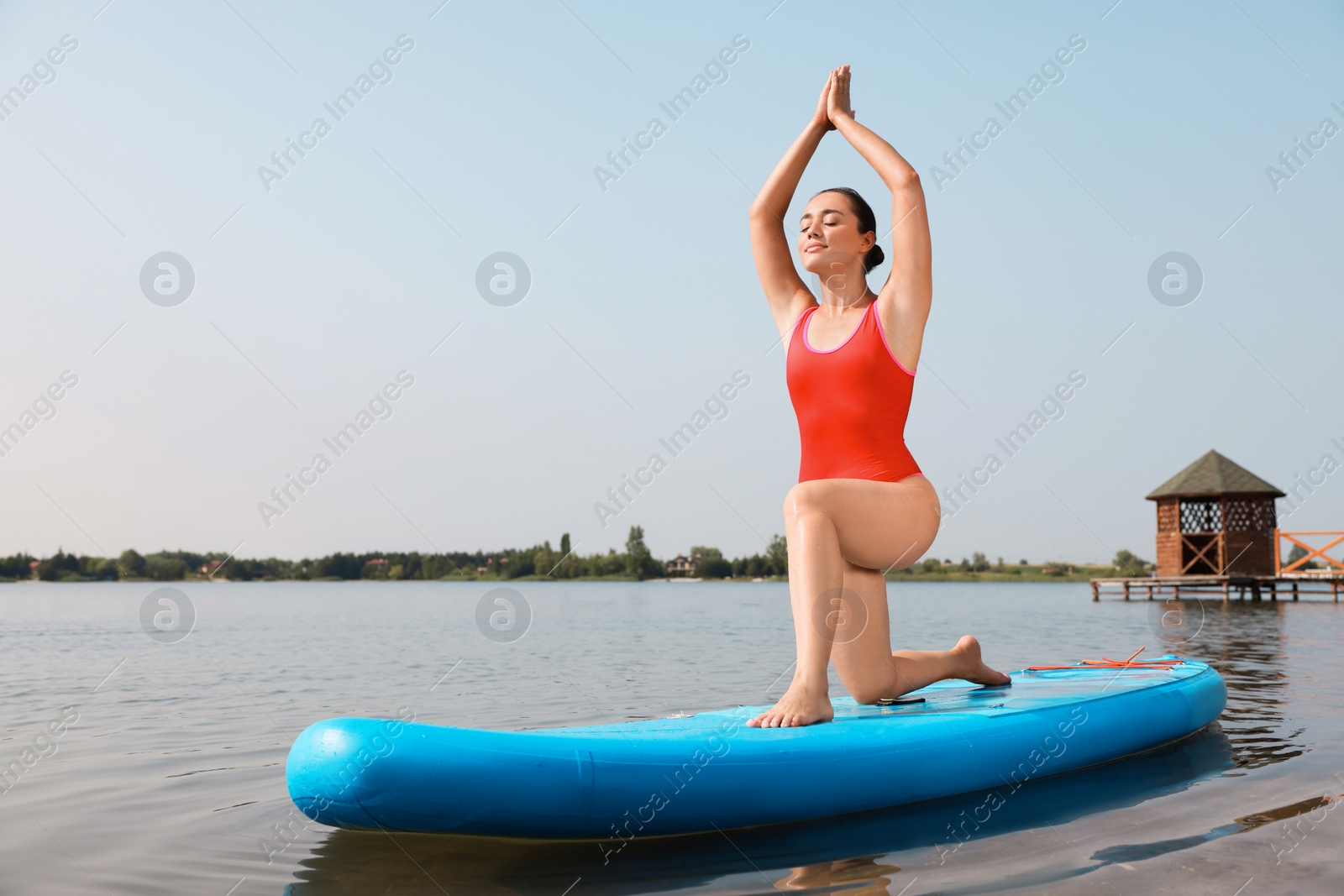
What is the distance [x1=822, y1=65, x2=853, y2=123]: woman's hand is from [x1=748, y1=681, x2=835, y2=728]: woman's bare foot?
2350mm

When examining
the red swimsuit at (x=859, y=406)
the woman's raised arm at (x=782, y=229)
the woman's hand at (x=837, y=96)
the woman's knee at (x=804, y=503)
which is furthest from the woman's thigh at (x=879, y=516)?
the woman's hand at (x=837, y=96)

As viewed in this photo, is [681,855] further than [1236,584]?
No

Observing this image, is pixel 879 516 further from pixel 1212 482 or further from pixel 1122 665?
pixel 1212 482

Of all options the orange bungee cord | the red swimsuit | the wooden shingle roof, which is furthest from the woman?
the wooden shingle roof

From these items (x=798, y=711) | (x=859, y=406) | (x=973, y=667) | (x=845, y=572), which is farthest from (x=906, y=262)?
(x=973, y=667)

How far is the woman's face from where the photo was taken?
3893 millimetres

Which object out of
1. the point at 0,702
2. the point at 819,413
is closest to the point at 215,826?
the point at 819,413

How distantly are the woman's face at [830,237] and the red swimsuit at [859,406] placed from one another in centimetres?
28

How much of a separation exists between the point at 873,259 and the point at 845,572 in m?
1.38

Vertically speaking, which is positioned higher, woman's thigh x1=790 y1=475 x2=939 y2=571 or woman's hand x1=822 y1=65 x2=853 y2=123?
woman's hand x1=822 y1=65 x2=853 y2=123

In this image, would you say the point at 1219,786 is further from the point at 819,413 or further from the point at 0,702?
the point at 0,702

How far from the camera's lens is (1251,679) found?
7.88 meters

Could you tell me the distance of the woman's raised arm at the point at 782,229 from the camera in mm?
4008

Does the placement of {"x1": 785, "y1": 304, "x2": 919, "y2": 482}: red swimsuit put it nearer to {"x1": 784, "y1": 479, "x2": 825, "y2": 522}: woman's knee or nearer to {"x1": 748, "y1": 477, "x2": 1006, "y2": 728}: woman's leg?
{"x1": 748, "y1": 477, "x2": 1006, "y2": 728}: woman's leg
